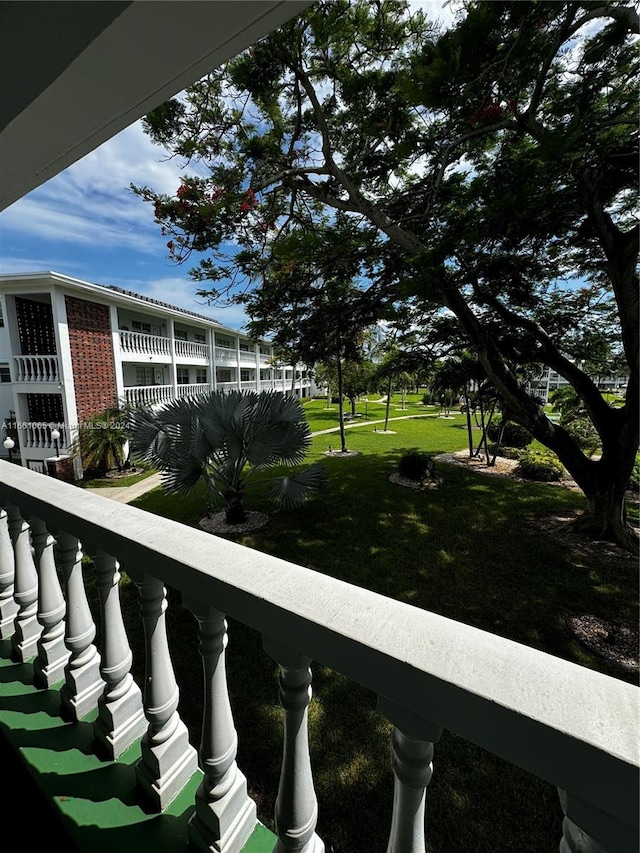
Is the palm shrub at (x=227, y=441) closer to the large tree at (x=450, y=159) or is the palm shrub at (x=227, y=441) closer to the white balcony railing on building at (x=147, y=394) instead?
the large tree at (x=450, y=159)

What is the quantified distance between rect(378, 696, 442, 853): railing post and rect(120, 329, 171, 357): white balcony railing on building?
15156 millimetres

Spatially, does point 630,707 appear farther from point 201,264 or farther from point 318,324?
point 318,324

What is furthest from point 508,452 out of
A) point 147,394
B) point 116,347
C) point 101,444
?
point 116,347

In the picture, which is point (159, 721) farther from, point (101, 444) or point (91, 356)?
point (91, 356)

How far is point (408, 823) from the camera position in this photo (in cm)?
→ 70

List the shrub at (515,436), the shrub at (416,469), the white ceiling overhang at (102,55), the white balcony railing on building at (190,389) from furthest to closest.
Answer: the white balcony railing on building at (190,389)
the shrub at (515,436)
the shrub at (416,469)
the white ceiling overhang at (102,55)

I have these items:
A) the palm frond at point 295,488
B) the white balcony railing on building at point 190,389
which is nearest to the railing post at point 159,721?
the palm frond at point 295,488

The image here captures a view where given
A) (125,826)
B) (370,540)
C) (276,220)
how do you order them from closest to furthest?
(125,826) → (276,220) → (370,540)

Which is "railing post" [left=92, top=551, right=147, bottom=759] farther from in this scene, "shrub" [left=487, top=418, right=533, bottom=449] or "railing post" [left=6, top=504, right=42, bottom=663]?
"shrub" [left=487, top=418, right=533, bottom=449]

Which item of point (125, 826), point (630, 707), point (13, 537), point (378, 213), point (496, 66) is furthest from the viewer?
point (378, 213)

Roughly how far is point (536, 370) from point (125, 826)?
9.92 m

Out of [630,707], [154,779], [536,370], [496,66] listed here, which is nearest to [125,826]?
[154,779]

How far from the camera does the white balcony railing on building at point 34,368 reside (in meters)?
11.8

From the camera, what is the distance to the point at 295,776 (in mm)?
851
